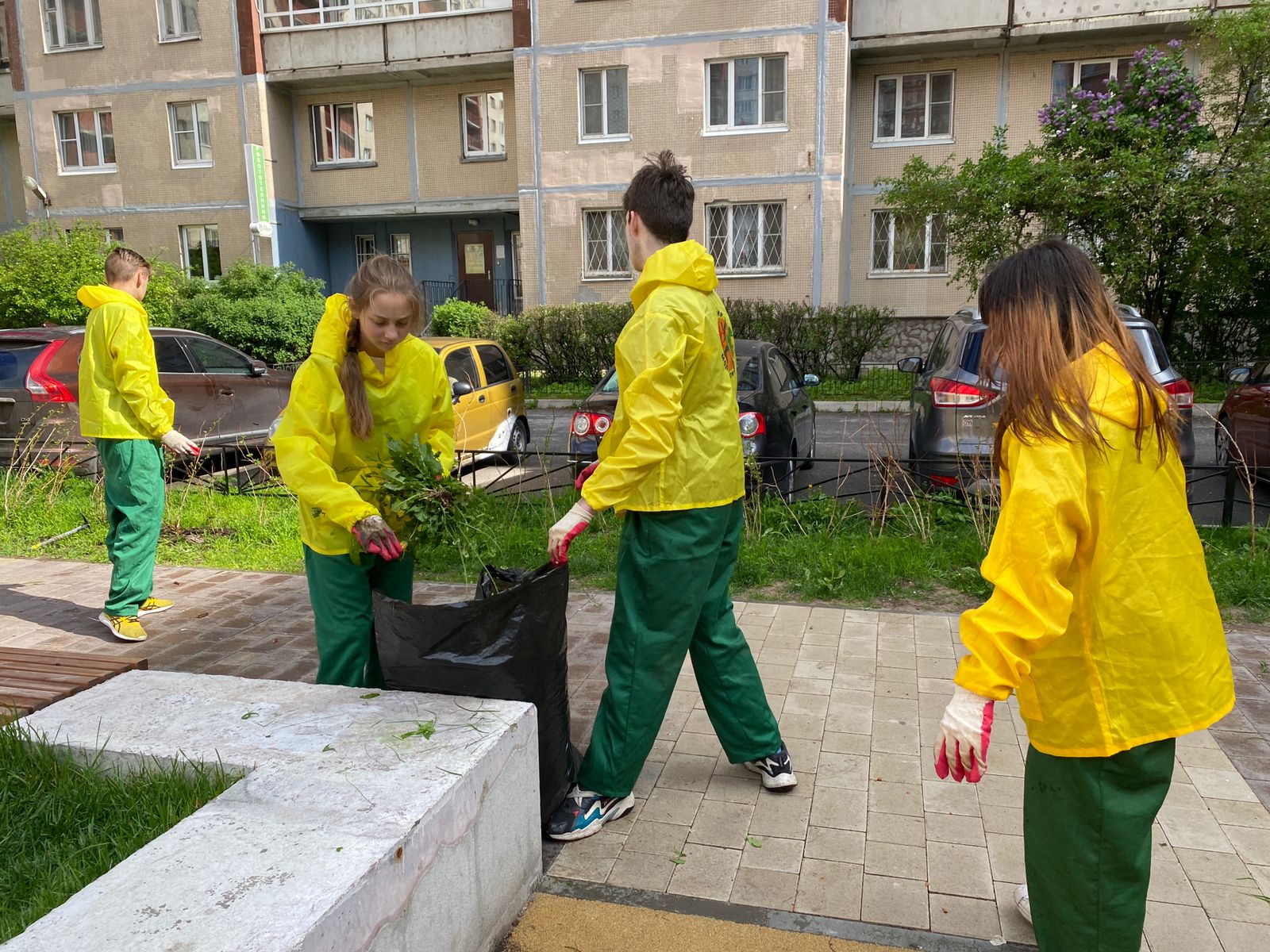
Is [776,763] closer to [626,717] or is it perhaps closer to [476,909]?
[626,717]

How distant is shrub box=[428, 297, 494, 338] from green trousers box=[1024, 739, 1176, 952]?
59.2 feet

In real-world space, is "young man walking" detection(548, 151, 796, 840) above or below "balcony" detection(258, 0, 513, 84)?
below

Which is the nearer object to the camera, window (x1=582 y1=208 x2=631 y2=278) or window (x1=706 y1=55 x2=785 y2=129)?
window (x1=706 y1=55 x2=785 y2=129)

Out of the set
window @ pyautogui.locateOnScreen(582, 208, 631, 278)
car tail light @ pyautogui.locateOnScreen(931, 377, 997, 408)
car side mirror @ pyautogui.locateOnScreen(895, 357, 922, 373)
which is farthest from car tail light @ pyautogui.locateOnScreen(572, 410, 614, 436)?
window @ pyautogui.locateOnScreen(582, 208, 631, 278)

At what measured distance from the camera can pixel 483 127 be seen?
2378 centimetres

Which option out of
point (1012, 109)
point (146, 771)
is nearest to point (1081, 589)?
point (146, 771)

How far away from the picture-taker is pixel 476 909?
248cm

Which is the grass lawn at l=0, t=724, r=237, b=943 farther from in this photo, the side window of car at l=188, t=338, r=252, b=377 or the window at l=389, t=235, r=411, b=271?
the window at l=389, t=235, r=411, b=271

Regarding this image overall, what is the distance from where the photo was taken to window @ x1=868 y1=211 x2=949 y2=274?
21.3m

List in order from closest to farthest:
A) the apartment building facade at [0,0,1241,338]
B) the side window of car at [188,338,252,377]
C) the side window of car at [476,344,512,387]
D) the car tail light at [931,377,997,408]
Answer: the car tail light at [931,377,997,408], the side window of car at [476,344,512,387], the side window of car at [188,338,252,377], the apartment building facade at [0,0,1241,338]

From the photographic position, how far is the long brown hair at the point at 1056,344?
1958 millimetres

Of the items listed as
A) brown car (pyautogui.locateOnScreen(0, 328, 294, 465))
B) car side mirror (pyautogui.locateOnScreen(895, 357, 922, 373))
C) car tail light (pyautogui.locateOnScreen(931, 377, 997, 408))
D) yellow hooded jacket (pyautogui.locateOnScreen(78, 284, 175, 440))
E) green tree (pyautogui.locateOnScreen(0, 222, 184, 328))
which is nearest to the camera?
yellow hooded jacket (pyautogui.locateOnScreen(78, 284, 175, 440))

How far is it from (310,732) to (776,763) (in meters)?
1.66

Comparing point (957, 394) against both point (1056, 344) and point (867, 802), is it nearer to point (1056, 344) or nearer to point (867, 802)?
point (867, 802)
